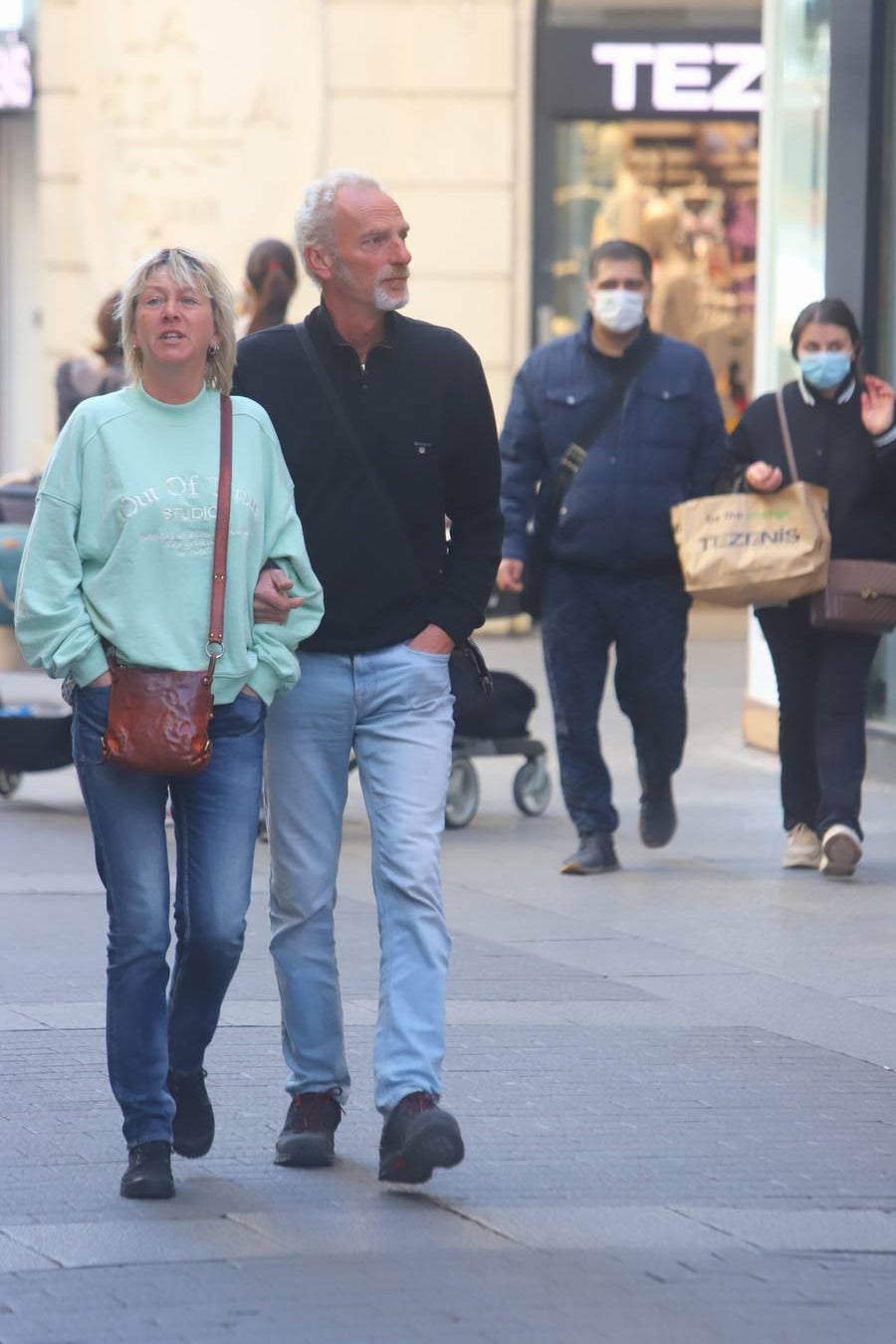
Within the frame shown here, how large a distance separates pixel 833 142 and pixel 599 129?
593 centimetres

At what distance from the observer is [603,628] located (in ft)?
29.0

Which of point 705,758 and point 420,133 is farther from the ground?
point 420,133

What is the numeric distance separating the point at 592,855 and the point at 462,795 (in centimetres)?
114

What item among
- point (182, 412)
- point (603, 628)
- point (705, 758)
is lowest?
point (705, 758)

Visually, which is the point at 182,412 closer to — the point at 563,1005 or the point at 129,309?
the point at 129,309

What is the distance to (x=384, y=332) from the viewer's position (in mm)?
5211

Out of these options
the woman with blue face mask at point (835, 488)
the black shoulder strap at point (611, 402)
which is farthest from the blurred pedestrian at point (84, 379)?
the woman with blue face mask at point (835, 488)

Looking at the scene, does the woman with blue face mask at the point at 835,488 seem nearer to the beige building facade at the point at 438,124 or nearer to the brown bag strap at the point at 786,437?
the brown bag strap at the point at 786,437

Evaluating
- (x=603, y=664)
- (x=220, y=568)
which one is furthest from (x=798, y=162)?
(x=220, y=568)

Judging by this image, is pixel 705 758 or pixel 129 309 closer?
pixel 129 309

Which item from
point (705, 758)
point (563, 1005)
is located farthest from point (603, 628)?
point (705, 758)

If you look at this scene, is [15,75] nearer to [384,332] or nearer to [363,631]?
[384,332]

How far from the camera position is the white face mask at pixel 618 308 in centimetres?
867

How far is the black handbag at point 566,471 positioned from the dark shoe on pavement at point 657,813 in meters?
0.80
